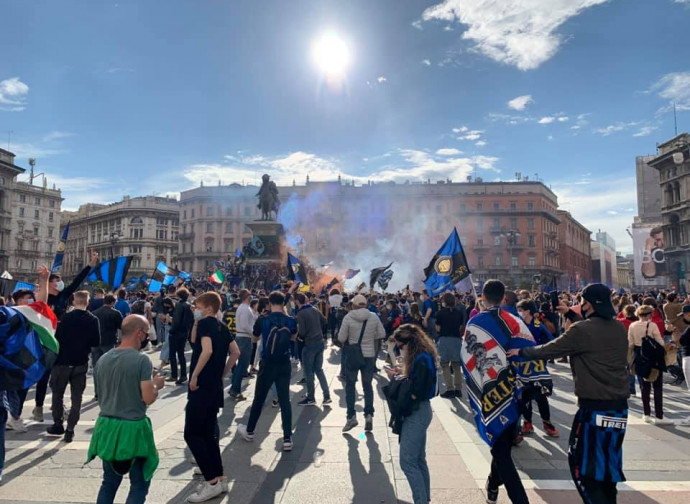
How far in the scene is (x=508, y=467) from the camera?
3.90 m

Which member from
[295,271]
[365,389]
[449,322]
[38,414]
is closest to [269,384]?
[365,389]

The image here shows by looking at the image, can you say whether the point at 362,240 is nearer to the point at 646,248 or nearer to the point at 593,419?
the point at 646,248

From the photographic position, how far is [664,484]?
4.81 metres

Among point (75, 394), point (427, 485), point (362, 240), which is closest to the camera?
point (427, 485)

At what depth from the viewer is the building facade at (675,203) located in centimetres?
5419

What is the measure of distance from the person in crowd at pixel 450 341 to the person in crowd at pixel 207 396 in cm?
503

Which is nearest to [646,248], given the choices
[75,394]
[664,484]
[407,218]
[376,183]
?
[407,218]

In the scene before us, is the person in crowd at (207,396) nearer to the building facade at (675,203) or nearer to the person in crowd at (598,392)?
the person in crowd at (598,392)

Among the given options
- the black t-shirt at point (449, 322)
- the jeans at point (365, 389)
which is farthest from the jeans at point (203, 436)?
the black t-shirt at point (449, 322)

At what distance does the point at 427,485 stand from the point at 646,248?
186ft

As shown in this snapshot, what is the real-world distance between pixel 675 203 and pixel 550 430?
209ft

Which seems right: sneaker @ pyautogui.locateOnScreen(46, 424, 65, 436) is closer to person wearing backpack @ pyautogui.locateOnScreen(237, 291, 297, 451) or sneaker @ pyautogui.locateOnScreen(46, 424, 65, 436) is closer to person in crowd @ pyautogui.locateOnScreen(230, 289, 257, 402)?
person wearing backpack @ pyautogui.locateOnScreen(237, 291, 297, 451)

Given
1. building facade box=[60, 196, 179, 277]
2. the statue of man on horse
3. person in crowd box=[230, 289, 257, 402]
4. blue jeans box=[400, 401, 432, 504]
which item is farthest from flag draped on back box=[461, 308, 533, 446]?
building facade box=[60, 196, 179, 277]

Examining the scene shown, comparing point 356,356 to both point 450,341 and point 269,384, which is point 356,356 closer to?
point 269,384
